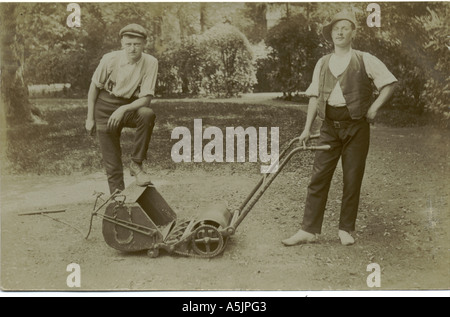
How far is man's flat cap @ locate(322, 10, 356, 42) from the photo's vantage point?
4676 mm

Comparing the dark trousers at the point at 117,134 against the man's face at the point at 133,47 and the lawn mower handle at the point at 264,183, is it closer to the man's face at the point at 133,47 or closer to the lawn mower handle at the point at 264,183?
the man's face at the point at 133,47

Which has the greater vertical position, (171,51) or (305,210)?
(171,51)

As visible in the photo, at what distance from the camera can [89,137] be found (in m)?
4.89

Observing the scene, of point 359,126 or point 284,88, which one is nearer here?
point 359,126

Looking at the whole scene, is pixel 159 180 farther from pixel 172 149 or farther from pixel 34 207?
pixel 34 207

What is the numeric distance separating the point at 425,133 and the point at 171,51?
2.23 meters

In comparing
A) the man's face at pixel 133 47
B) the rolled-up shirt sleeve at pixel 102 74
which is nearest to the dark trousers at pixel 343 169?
the man's face at pixel 133 47

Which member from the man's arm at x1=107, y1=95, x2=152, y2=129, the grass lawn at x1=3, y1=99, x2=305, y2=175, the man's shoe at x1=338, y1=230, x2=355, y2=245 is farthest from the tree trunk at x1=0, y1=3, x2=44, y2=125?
the man's shoe at x1=338, y1=230, x2=355, y2=245

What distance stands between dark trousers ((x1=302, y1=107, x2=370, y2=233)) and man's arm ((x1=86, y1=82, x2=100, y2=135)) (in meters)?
1.87

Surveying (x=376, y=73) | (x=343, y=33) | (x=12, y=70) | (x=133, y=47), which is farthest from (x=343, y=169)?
(x=12, y=70)

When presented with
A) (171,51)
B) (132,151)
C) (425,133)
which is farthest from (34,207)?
(425,133)

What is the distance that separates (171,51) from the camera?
4.86 meters

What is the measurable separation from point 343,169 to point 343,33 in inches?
43.1

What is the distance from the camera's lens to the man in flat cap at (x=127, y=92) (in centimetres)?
479
